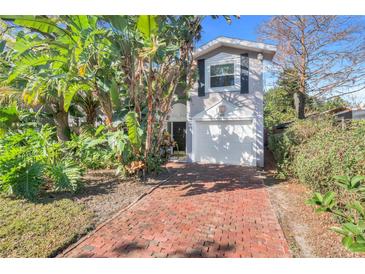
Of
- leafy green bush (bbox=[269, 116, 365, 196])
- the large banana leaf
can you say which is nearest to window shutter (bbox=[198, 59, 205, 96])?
leafy green bush (bbox=[269, 116, 365, 196])

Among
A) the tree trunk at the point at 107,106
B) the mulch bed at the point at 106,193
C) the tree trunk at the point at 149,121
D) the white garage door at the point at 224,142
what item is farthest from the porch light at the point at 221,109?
the tree trunk at the point at 107,106

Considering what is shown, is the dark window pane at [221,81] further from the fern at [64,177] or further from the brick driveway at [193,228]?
the fern at [64,177]

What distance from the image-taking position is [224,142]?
1183 centimetres

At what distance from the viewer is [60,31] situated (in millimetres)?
6145

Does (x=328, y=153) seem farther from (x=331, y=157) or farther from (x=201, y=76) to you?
(x=201, y=76)

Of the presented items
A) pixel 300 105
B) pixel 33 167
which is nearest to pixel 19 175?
pixel 33 167

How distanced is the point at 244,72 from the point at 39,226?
10547 mm

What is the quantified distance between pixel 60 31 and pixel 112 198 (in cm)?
495

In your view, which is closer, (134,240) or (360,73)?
(134,240)

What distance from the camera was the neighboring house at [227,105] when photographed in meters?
11.1

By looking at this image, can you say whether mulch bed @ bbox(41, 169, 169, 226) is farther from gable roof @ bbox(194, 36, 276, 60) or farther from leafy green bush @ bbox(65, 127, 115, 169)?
gable roof @ bbox(194, 36, 276, 60)
